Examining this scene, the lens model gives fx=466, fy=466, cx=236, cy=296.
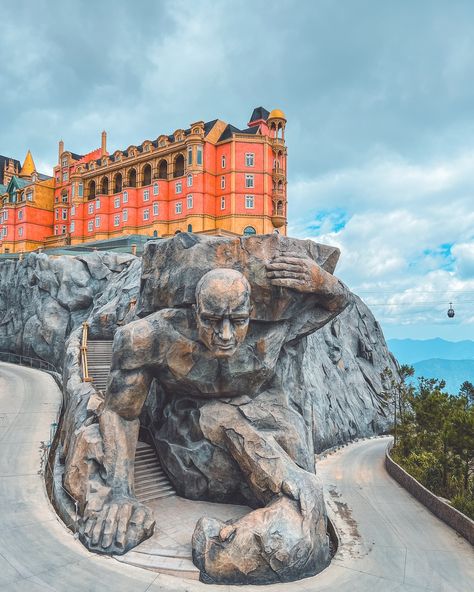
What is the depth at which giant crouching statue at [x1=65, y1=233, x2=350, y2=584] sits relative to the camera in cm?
976

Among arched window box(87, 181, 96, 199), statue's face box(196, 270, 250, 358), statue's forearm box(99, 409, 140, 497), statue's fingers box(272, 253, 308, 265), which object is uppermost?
arched window box(87, 181, 96, 199)

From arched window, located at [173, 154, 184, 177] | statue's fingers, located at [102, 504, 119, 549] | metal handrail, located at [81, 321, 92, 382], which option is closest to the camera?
statue's fingers, located at [102, 504, 119, 549]

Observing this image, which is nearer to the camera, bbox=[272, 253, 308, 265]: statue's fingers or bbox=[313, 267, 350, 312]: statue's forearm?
bbox=[272, 253, 308, 265]: statue's fingers

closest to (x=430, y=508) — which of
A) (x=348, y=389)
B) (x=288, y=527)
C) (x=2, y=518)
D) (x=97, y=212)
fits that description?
(x=288, y=527)

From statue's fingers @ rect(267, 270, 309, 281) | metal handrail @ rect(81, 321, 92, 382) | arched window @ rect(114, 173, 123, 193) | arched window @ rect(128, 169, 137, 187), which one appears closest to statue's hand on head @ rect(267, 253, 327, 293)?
statue's fingers @ rect(267, 270, 309, 281)

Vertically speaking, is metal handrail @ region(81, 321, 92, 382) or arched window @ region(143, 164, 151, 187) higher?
arched window @ region(143, 164, 151, 187)

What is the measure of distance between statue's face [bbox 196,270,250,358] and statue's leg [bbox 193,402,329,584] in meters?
2.92

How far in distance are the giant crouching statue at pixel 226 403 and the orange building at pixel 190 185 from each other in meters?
24.1

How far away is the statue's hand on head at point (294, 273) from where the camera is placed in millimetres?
12016

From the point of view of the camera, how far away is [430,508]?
49.3 ft

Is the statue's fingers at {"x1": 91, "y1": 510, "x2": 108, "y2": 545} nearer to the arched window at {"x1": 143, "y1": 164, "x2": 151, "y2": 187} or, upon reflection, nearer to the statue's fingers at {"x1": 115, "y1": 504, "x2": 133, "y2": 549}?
the statue's fingers at {"x1": 115, "y1": 504, "x2": 133, "y2": 549}

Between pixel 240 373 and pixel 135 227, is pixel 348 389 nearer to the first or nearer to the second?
pixel 240 373

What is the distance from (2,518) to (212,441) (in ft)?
18.0

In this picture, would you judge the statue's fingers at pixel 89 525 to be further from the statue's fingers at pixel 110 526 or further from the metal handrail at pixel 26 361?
the metal handrail at pixel 26 361
